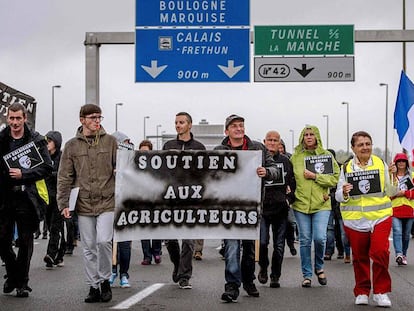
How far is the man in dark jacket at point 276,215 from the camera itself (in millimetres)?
10938

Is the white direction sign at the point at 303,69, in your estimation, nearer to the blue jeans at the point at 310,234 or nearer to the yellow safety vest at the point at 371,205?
the blue jeans at the point at 310,234

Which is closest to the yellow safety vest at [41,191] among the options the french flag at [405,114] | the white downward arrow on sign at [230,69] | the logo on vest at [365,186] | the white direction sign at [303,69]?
the logo on vest at [365,186]

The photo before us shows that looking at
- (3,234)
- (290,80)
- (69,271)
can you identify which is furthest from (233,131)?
(290,80)

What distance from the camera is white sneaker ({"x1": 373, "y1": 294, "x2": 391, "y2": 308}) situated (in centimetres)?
911

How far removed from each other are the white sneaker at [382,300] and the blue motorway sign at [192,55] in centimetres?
857

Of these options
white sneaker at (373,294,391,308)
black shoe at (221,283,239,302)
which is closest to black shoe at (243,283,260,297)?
black shoe at (221,283,239,302)

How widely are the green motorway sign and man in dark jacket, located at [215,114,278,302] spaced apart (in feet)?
27.6

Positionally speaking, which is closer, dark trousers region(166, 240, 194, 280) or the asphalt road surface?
the asphalt road surface

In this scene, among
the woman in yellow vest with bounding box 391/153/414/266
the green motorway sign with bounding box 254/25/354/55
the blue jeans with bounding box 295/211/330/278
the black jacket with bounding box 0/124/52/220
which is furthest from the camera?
the green motorway sign with bounding box 254/25/354/55

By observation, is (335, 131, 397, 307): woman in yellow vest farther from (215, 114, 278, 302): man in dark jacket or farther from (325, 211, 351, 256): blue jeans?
(325, 211, 351, 256): blue jeans

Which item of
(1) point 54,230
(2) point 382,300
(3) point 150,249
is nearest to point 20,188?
(1) point 54,230

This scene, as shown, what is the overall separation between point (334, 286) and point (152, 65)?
7488 mm

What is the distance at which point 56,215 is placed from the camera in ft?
43.5

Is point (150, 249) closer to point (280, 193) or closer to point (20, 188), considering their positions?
point (280, 193)
